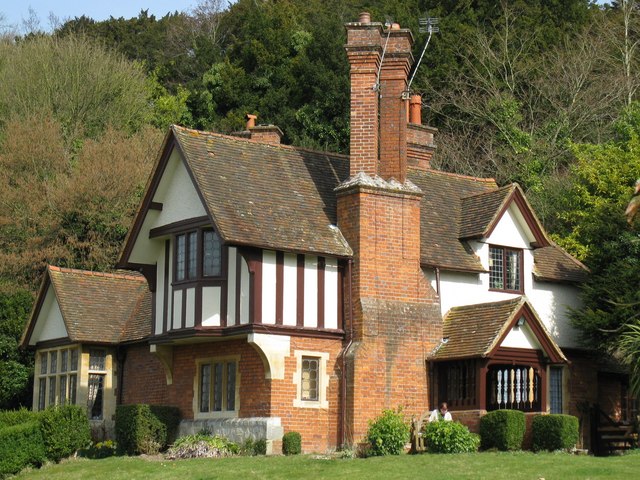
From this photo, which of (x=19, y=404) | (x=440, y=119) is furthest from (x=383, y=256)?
(x=440, y=119)

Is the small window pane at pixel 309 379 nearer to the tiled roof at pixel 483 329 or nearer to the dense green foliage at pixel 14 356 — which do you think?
the tiled roof at pixel 483 329

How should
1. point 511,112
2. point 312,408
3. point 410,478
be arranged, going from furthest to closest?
point 511,112
point 312,408
point 410,478

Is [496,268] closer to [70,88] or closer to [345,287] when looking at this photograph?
[345,287]

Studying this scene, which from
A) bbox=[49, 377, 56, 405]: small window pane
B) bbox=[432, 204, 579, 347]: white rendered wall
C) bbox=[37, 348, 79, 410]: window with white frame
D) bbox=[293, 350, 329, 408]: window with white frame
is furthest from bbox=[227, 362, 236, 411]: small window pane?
bbox=[49, 377, 56, 405]: small window pane

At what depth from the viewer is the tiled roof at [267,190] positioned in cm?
2819

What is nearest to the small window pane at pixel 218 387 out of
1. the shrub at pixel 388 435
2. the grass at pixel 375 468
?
the grass at pixel 375 468

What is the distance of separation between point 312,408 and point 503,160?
2748 cm

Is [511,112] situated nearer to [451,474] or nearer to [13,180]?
[13,180]

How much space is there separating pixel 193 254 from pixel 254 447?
16.6 feet

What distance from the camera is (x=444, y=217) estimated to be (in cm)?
3253

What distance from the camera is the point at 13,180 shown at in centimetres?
4772

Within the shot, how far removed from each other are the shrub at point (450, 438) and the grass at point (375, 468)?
91 centimetres

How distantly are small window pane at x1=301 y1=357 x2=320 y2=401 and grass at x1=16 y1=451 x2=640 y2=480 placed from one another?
216cm

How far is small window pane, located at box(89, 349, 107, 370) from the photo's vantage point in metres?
34.5
